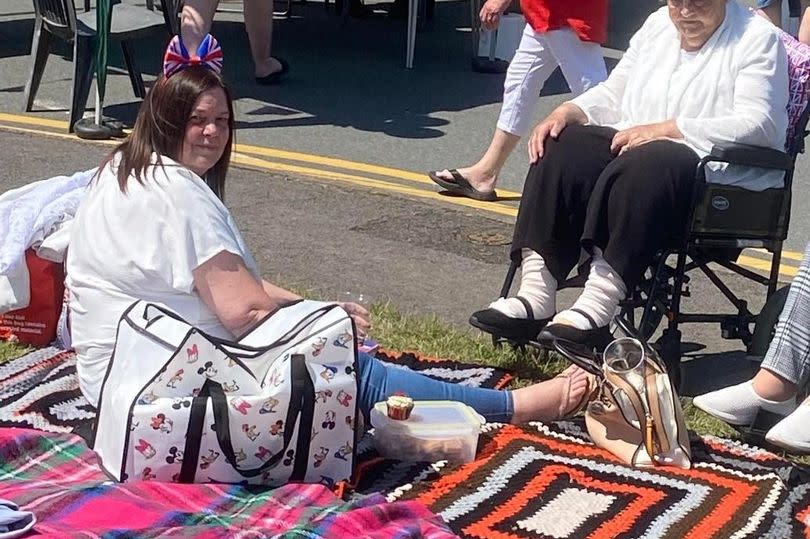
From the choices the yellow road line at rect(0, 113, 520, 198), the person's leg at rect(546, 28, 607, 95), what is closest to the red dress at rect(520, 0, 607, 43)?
the person's leg at rect(546, 28, 607, 95)

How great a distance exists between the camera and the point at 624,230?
14.3 feet

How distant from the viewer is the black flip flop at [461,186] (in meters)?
6.97

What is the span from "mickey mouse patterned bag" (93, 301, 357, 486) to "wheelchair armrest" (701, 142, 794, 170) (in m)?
1.56

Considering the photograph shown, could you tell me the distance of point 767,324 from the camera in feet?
14.7

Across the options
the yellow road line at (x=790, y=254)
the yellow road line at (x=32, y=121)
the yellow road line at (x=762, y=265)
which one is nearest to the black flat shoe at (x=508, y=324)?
the yellow road line at (x=762, y=265)

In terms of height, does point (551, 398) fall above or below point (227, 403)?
below

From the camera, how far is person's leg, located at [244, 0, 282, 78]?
933 centimetres

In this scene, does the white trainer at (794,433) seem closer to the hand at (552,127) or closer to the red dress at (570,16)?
the hand at (552,127)

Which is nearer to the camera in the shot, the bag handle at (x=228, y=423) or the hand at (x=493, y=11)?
the bag handle at (x=228, y=423)

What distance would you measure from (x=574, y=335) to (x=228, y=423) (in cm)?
148

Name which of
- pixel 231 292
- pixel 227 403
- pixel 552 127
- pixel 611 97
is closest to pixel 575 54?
pixel 611 97

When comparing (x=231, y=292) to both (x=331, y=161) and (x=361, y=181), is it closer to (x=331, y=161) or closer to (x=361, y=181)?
(x=361, y=181)

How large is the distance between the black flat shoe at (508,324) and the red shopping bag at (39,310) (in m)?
1.43

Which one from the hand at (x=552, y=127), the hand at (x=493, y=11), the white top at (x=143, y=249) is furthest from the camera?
the hand at (x=493, y=11)
